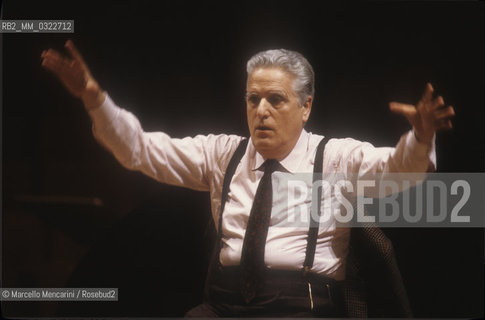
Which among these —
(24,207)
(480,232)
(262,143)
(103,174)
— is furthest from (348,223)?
(24,207)

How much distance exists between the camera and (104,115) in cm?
191

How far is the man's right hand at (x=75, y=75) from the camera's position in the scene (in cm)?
187

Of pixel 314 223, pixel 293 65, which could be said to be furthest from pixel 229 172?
pixel 293 65

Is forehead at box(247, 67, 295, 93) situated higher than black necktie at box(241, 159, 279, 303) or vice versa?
forehead at box(247, 67, 295, 93)

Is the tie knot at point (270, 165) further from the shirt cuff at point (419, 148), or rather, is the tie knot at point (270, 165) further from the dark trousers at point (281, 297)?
the shirt cuff at point (419, 148)

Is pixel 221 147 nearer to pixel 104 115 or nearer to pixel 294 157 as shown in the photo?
pixel 294 157

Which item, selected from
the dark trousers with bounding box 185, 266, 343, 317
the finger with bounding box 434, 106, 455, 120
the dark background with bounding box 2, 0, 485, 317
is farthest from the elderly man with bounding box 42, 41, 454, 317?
the dark background with bounding box 2, 0, 485, 317

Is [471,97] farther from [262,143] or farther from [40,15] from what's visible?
[40,15]

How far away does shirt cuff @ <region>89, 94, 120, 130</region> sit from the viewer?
1912 millimetres

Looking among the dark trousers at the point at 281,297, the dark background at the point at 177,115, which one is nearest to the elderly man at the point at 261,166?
the dark trousers at the point at 281,297

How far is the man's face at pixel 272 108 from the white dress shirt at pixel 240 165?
76mm

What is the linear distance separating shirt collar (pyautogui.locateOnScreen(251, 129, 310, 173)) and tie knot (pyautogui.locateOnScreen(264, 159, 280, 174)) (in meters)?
0.02

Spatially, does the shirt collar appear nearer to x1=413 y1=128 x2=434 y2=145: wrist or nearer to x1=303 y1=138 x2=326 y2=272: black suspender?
x1=303 y1=138 x2=326 y2=272: black suspender

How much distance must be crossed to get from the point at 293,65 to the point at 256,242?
70cm
